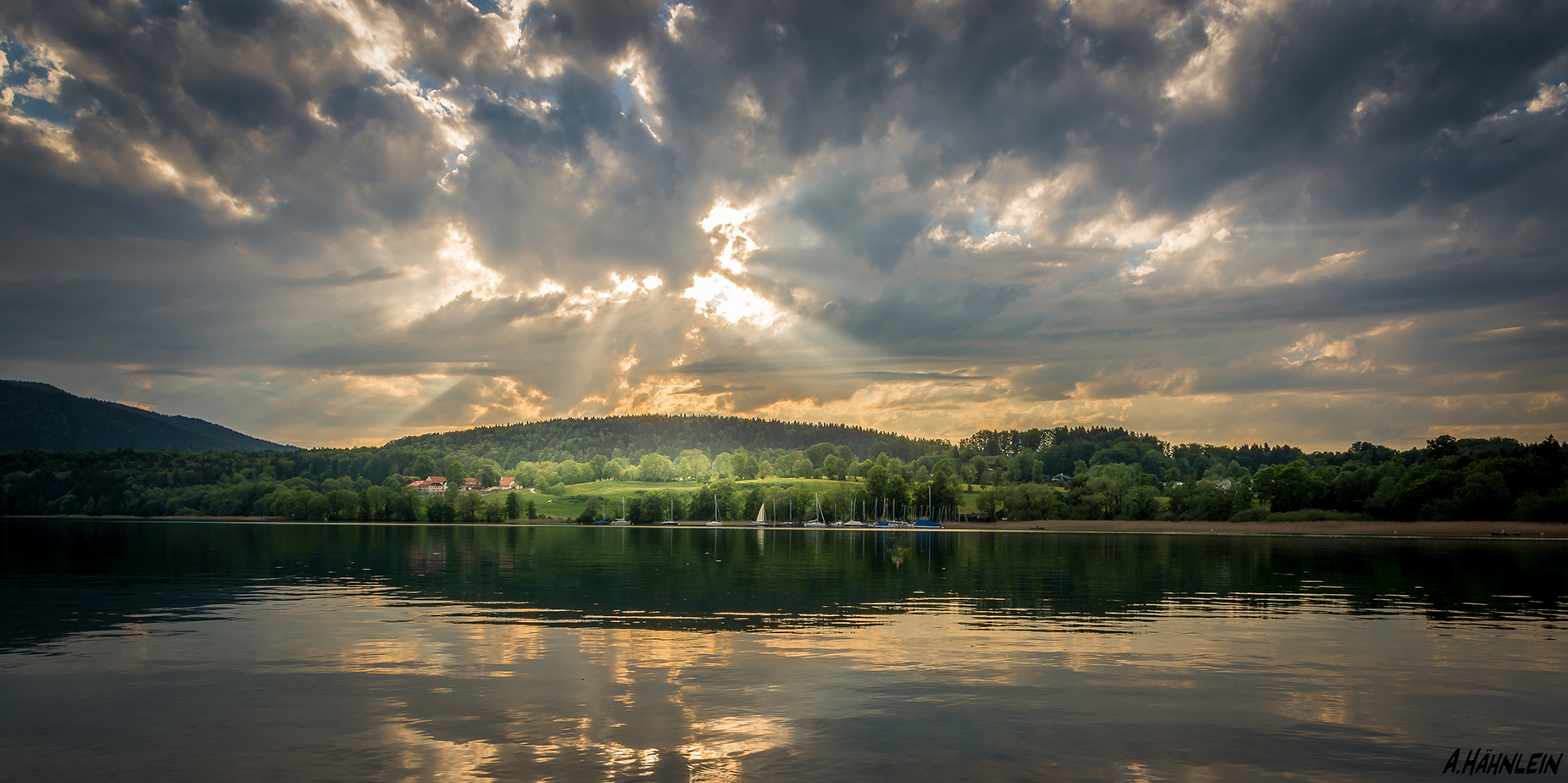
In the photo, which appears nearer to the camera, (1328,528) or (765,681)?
(765,681)

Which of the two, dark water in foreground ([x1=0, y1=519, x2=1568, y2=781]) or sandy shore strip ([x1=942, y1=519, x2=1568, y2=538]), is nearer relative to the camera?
dark water in foreground ([x1=0, y1=519, x2=1568, y2=781])

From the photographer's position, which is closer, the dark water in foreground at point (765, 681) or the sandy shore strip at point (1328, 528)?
the dark water in foreground at point (765, 681)

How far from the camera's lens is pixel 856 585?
51.8 metres

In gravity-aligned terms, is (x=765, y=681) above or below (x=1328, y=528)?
above

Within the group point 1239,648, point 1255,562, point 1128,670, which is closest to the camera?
point 1128,670

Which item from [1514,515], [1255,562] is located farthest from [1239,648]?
[1514,515]

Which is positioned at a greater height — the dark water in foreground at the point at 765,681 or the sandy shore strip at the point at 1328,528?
the dark water in foreground at the point at 765,681

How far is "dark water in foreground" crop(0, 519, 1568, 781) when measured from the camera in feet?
50.8

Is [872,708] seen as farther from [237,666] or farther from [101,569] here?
[101,569]

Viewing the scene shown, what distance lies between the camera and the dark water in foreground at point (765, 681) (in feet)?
50.8

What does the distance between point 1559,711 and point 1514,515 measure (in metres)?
167

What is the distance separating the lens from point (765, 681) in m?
21.8

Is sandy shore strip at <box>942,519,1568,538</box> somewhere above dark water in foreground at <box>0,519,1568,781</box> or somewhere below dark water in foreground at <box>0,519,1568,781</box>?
below

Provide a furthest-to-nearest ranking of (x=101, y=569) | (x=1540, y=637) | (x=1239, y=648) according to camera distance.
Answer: (x=101, y=569) < (x=1540, y=637) < (x=1239, y=648)
